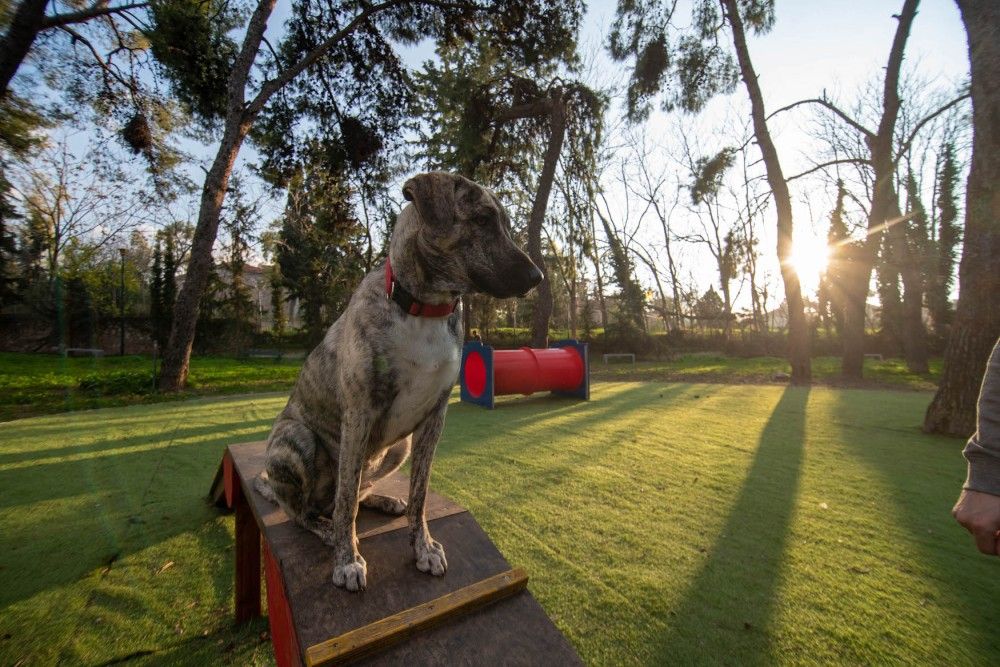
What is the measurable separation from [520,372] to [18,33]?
1023 centimetres

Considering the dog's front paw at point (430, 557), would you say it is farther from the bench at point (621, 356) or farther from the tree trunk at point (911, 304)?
the bench at point (621, 356)

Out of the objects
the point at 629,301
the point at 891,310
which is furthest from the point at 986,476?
the point at 891,310

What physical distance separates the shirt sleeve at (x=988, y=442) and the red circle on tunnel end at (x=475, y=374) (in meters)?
6.25

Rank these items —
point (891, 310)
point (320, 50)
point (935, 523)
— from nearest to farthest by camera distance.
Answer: point (935, 523) < point (320, 50) < point (891, 310)

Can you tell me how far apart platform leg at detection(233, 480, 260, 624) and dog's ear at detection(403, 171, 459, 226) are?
1.87m

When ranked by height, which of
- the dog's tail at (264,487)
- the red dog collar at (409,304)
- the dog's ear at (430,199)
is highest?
the dog's ear at (430,199)

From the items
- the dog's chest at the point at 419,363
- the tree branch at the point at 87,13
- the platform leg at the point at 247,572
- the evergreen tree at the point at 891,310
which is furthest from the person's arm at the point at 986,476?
the evergreen tree at the point at 891,310

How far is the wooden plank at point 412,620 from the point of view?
3.85 feet

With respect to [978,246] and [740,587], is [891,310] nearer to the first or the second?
[978,246]

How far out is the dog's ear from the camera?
5.43 feet

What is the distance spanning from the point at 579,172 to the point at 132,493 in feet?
47.6

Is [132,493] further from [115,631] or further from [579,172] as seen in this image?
[579,172]

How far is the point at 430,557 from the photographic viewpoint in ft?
5.49

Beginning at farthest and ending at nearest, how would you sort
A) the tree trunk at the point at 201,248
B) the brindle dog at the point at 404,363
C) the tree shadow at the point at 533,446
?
1. the tree trunk at the point at 201,248
2. the tree shadow at the point at 533,446
3. the brindle dog at the point at 404,363
